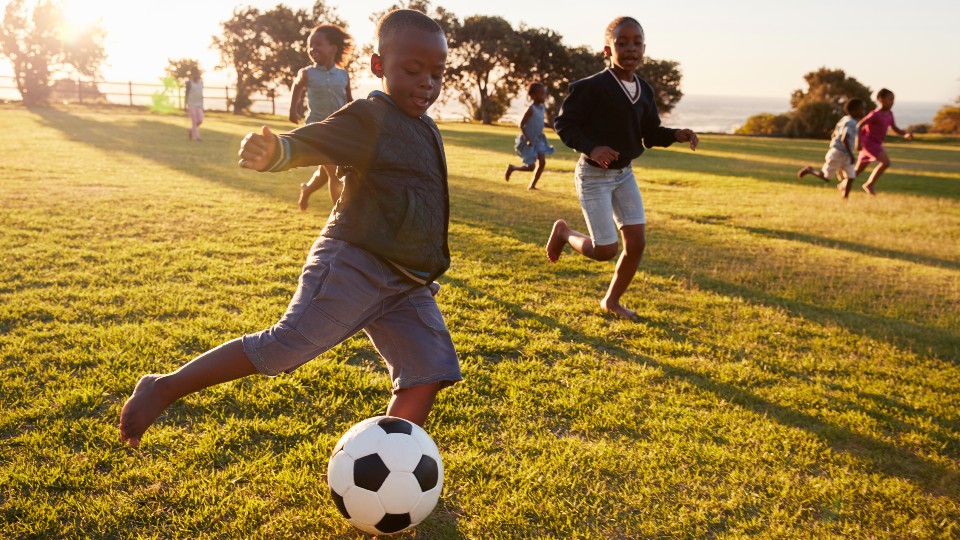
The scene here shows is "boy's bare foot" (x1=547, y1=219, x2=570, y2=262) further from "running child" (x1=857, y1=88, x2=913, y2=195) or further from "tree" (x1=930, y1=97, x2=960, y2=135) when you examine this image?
"tree" (x1=930, y1=97, x2=960, y2=135)

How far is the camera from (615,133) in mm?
4734

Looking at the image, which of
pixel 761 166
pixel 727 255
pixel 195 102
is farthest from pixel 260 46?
pixel 727 255

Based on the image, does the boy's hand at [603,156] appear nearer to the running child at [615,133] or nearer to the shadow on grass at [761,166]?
the running child at [615,133]

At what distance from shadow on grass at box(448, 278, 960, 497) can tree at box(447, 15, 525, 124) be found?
41559 mm

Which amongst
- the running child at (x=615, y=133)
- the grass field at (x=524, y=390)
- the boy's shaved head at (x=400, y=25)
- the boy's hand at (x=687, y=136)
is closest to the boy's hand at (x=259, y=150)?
the boy's shaved head at (x=400, y=25)

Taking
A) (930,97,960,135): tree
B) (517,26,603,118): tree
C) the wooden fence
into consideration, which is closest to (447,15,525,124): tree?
(517,26,603,118): tree

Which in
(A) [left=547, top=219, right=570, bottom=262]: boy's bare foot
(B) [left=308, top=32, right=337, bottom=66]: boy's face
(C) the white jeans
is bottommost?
(A) [left=547, top=219, right=570, bottom=262]: boy's bare foot

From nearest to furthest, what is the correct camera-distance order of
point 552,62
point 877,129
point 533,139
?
point 533,139
point 877,129
point 552,62

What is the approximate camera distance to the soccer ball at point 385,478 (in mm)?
2299

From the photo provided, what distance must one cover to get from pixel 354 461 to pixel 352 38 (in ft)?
20.1

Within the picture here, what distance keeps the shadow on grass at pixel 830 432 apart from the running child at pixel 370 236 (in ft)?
4.63

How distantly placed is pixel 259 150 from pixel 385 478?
1.20m

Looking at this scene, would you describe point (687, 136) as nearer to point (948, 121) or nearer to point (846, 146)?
point (846, 146)

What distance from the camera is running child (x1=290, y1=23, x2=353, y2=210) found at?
25.4ft
